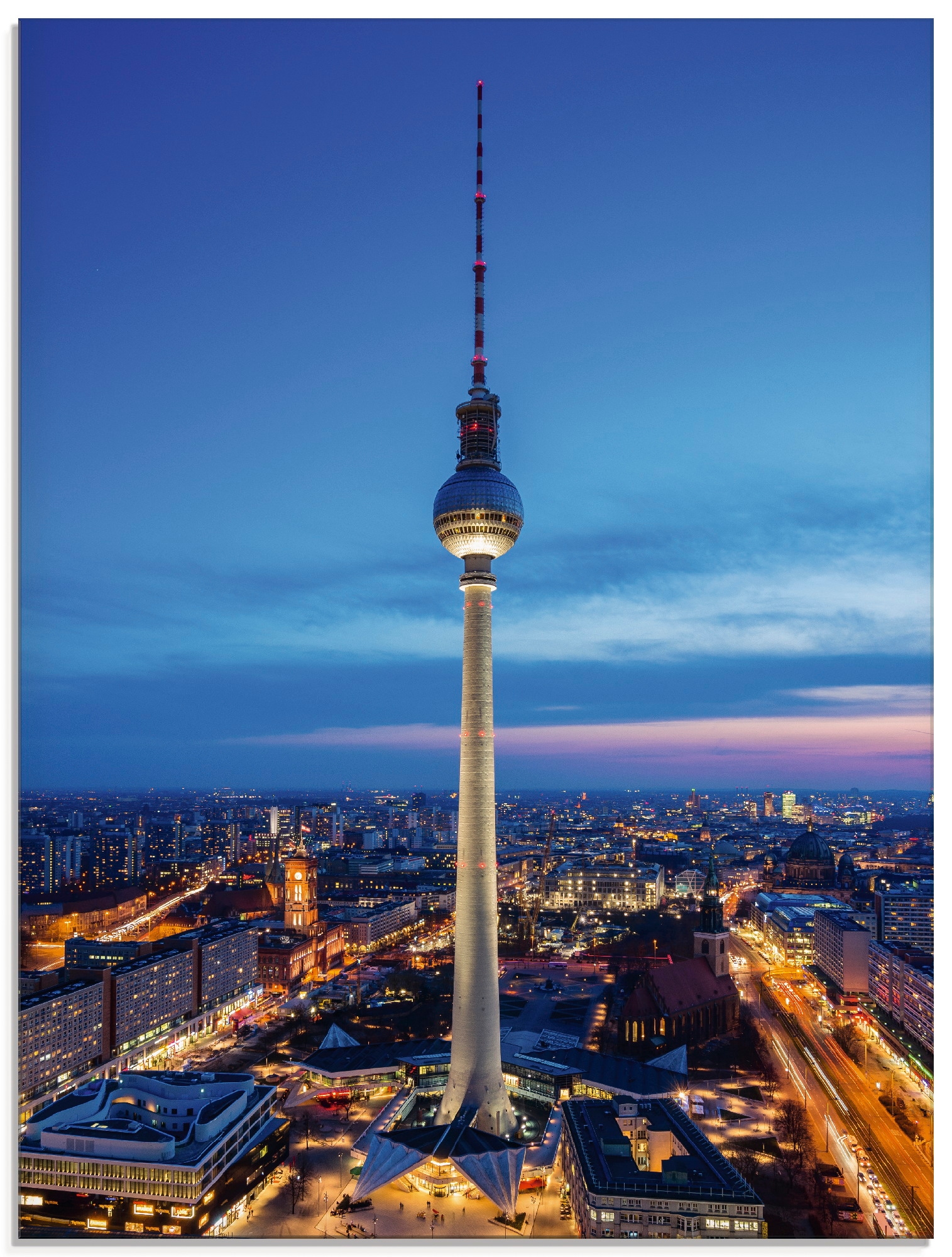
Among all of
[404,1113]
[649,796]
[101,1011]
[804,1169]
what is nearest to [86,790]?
[101,1011]

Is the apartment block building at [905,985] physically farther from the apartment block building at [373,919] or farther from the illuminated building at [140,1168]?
the apartment block building at [373,919]

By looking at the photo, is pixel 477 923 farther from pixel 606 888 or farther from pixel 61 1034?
pixel 606 888

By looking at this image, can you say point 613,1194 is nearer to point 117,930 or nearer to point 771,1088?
point 771,1088

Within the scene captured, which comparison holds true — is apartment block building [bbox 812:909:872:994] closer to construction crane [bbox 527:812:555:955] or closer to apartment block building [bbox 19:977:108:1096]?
construction crane [bbox 527:812:555:955]

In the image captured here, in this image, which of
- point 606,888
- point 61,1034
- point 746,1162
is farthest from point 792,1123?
point 606,888

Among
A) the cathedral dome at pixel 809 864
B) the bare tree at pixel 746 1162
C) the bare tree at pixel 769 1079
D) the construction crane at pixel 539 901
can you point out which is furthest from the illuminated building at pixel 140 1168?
the cathedral dome at pixel 809 864

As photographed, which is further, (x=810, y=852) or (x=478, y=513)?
(x=810, y=852)
